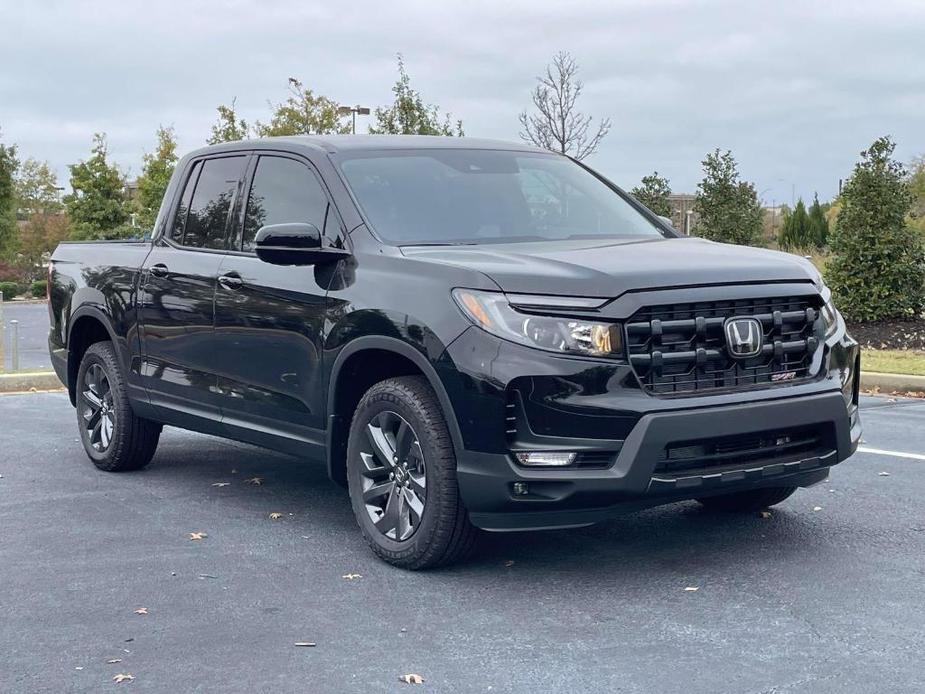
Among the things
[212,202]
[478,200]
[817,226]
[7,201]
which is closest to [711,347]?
[478,200]

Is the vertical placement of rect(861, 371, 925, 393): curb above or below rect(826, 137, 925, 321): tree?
below

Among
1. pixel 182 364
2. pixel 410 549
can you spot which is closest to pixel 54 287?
pixel 182 364

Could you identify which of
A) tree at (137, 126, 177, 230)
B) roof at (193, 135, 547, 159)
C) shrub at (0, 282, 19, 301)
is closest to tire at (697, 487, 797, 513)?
roof at (193, 135, 547, 159)

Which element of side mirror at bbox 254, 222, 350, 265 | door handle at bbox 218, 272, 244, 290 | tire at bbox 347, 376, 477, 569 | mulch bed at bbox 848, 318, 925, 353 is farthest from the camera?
mulch bed at bbox 848, 318, 925, 353

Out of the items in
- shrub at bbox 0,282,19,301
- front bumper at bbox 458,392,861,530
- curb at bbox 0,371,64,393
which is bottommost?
shrub at bbox 0,282,19,301

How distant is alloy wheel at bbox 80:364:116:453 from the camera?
319 inches

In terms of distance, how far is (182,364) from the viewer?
7.09 meters

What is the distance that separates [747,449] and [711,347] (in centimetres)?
46

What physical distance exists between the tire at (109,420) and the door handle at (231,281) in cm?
153

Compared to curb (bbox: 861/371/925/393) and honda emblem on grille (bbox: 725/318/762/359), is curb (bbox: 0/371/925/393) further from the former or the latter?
honda emblem on grille (bbox: 725/318/762/359)

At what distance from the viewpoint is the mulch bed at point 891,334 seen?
15727mm

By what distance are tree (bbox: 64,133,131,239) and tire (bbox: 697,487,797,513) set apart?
158 ft

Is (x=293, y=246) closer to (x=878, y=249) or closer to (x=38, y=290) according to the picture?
(x=878, y=249)

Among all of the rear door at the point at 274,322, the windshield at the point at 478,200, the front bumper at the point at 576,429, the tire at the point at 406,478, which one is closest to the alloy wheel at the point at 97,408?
the rear door at the point at 274,322
